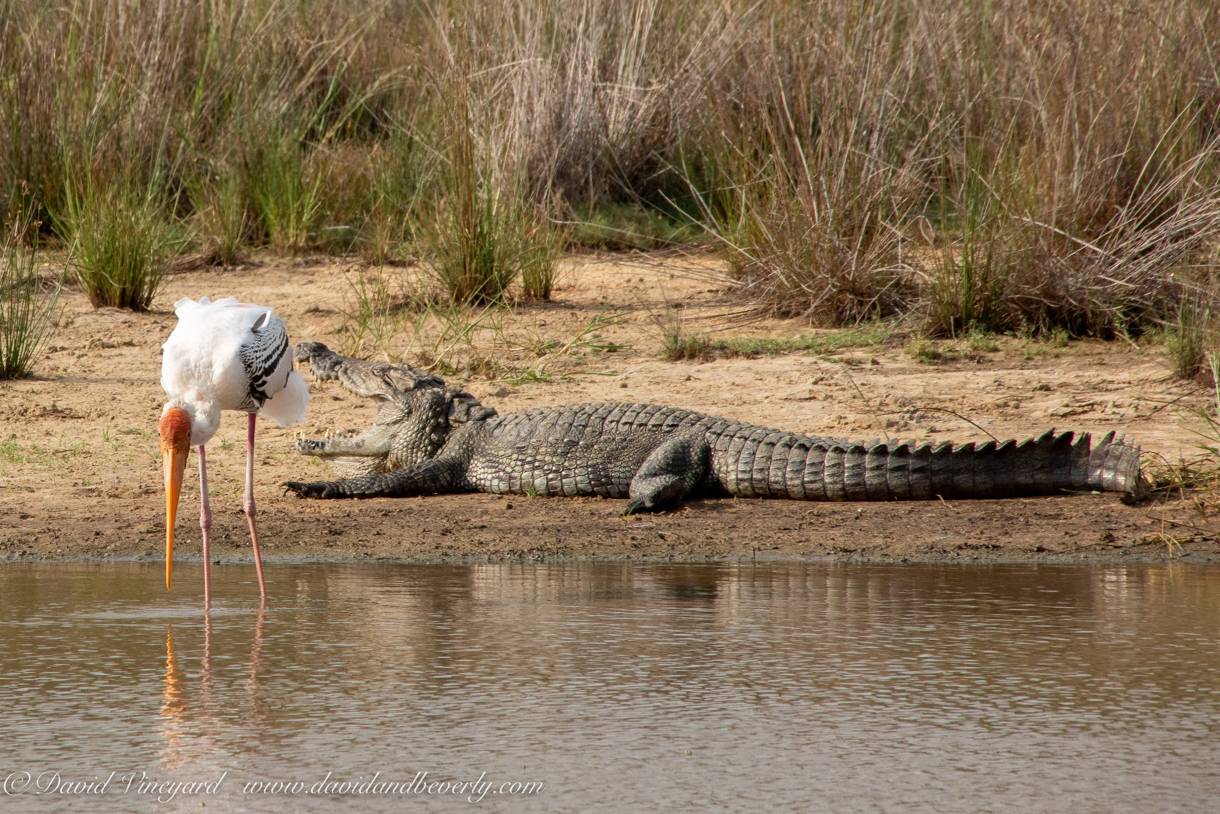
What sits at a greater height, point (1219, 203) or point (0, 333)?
point (1219, 203)

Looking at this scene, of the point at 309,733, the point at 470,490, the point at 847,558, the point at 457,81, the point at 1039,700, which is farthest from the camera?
the point at 457,81

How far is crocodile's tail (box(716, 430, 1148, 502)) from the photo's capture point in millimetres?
5492

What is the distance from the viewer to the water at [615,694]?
2.55 m

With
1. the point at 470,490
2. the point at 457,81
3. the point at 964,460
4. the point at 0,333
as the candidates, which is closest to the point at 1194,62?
the point at 964,460

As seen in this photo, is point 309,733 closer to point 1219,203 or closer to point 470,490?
point 470,490

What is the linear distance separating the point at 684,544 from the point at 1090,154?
3686 millimetres

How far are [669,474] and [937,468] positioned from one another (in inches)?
43.5

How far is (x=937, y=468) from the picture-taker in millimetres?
5594

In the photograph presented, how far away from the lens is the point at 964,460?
5.57 meters

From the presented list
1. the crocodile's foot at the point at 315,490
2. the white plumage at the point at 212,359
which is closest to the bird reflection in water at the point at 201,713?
the white plumage at the point at 212,359

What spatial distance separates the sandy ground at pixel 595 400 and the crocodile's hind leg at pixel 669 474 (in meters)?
0.07

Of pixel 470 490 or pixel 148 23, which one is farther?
pixel 148 23

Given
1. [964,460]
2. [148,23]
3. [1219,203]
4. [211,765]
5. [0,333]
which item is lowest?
[211,765]

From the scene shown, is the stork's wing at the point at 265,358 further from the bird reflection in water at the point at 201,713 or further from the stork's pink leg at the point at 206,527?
the bird reflection in water at the point at 201,713
